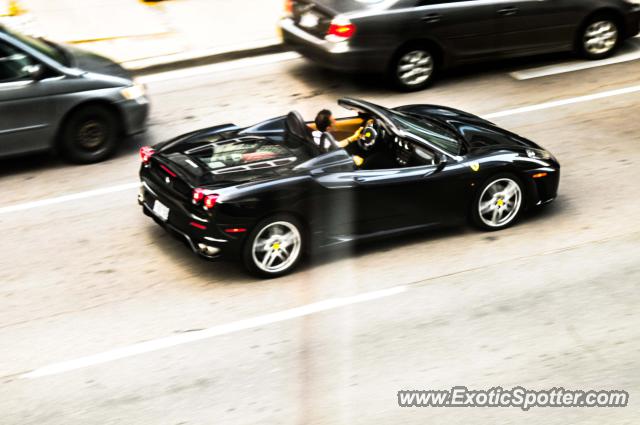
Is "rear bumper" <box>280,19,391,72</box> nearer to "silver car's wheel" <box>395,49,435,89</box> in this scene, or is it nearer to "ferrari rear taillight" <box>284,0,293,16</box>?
"silver car's wheel" <box>395,49,435,89</box>

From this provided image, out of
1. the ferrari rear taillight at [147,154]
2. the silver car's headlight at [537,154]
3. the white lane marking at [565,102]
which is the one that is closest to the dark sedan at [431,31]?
the white lane marking at [565,102]

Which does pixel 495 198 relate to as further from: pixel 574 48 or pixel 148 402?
pixel 574 48

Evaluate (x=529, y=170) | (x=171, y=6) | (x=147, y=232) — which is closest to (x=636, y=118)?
(x=529, y=170)

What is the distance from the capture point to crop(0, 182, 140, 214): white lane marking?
9.95 m

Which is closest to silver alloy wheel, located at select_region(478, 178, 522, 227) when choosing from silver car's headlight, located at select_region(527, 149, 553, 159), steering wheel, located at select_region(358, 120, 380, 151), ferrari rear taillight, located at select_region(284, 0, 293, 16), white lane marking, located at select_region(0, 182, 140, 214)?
silver car's headlight, located at select_region(527, 149, 553, 159)

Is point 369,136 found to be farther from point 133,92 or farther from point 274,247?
point 133,92

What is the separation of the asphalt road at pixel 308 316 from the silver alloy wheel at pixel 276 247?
0.16m

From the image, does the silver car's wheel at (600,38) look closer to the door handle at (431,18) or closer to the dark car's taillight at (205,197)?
the door handle at (431,18)

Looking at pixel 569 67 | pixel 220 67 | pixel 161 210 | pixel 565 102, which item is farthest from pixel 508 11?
pixel 161 210

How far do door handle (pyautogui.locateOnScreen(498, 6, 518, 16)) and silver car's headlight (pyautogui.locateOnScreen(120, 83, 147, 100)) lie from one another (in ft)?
16.5

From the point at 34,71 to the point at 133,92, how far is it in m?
1.12

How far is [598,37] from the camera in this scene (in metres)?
14.1

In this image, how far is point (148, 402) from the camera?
6812 mm

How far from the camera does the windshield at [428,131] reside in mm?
9203
